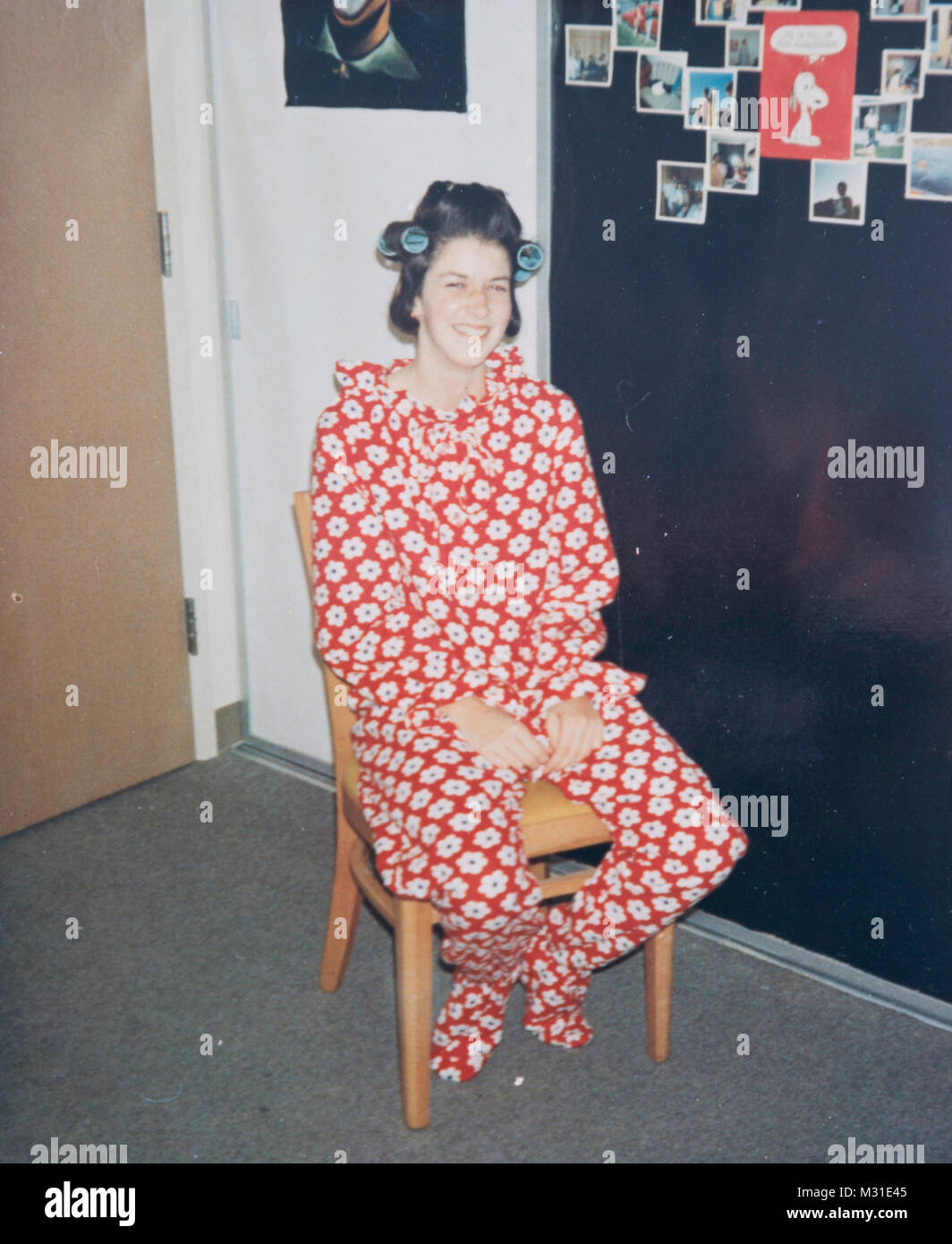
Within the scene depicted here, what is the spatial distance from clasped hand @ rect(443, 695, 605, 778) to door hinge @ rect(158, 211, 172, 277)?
1314 mm

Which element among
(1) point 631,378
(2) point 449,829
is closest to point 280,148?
(1) point 631,378

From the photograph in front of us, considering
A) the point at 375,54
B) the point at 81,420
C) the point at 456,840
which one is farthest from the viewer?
the point at 81,420

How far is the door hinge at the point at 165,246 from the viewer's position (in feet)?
8.61

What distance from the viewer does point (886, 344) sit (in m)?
1.81

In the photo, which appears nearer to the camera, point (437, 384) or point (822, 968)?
point (437, 384)

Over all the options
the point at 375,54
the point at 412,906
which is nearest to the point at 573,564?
the point at 412,906

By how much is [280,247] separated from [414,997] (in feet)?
5.03

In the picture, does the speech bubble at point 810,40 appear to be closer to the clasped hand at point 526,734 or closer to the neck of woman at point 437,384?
the neck of woman at point 437,384

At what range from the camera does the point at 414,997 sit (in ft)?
5.80

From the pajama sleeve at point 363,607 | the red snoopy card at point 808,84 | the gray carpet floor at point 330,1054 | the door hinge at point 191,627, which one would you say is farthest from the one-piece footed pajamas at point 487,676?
the door hinge at point 191,627

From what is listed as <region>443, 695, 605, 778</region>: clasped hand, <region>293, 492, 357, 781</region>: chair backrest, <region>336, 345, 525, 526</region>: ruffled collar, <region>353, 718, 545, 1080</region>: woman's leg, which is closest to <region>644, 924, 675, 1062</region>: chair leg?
<region>353, 718, 545, 1080</region>: woman's leg

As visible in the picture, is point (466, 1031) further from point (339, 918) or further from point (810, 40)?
point (810, 40)

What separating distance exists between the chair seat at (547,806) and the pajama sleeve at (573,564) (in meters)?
0.19

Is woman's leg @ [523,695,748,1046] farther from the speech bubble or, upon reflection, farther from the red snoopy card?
the speech bubble
